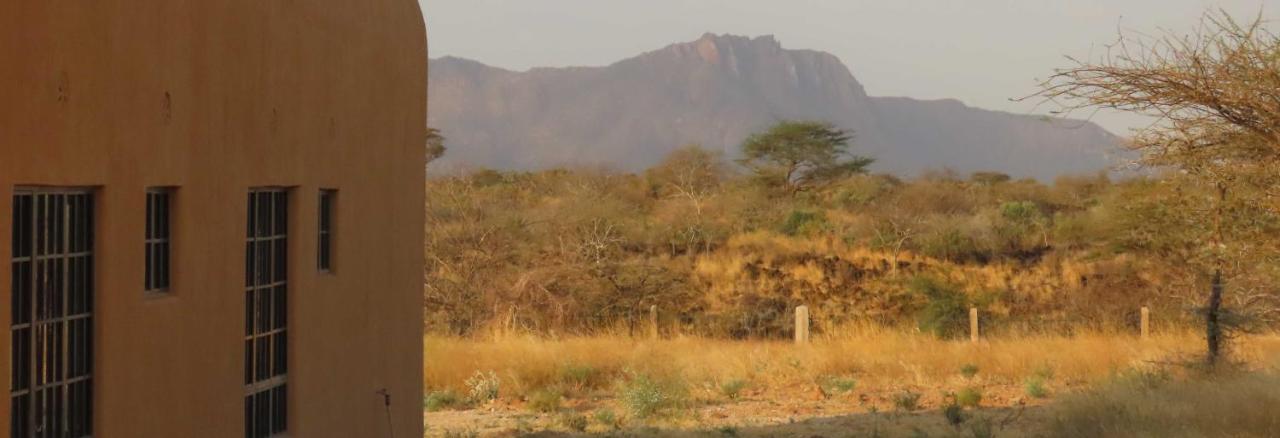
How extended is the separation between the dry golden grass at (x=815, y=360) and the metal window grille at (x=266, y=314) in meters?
10.8

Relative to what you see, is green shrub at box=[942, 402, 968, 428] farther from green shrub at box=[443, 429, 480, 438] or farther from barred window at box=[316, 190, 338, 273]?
barred window at box=[316, 190, 338, 273]

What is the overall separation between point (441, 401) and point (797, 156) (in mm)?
32923

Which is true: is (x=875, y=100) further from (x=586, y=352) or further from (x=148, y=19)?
(x=148, y=19)

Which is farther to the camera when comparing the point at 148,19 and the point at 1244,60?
the point at 1244,60

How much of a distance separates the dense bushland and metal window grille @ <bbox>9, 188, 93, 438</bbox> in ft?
68.3

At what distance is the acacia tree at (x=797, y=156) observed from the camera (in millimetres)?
49688

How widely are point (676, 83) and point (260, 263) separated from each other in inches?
6506

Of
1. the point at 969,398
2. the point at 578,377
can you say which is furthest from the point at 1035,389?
the point at 578,377

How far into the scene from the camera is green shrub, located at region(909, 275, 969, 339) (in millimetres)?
28312

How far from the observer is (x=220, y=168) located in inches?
299

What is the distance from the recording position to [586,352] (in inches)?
866

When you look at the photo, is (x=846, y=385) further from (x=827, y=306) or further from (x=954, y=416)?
(x=827, y=306)

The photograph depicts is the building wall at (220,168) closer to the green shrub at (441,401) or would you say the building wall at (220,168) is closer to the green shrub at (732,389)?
the green shrub at (441,401)

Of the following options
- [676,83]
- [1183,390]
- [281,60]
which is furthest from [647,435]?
[676,83]
